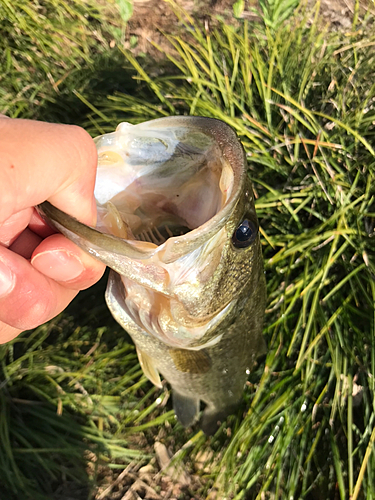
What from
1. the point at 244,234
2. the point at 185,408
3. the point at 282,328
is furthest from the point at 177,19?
the point at 185,408

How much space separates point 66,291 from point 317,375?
4.80 ft

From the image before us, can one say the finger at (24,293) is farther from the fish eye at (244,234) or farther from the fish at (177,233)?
the fish eye at (244,234)

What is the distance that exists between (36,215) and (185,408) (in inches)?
59.4

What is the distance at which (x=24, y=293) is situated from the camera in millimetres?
1270

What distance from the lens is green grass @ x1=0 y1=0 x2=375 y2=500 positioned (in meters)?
2.05

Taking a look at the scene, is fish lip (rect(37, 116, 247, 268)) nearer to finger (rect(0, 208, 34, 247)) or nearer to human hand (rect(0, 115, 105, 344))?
human hand (rect(0, 115, 105, 344))

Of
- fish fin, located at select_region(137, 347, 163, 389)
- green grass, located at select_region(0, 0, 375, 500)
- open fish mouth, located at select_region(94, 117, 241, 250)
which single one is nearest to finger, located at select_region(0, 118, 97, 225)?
open fish mouth, located at select_region(94, 117, 241, 250)

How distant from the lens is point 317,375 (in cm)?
213

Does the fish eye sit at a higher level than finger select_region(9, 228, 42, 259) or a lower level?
lower

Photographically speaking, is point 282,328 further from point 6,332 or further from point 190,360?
point 6,332

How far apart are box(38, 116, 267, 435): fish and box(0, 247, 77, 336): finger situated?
0.22 metres

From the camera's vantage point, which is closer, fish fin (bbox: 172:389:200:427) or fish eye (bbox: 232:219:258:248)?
fish eye (bbox: 232:219:258:248)

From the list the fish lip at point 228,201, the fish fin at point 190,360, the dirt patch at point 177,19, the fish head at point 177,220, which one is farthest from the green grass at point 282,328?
the fish lip at point 228,201

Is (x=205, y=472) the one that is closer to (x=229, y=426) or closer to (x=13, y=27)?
(x=229, y=426)
